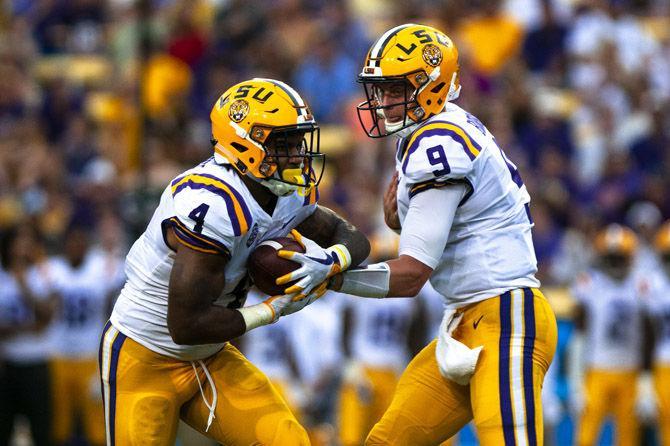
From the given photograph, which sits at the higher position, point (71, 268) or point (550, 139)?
point (550, 139)

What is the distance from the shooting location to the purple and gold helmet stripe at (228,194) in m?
4.49

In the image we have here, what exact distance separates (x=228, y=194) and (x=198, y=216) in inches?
5.9

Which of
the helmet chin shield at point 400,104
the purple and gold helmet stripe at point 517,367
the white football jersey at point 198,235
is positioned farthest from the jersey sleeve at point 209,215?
the purple and gold helmet stripe at point 517,367

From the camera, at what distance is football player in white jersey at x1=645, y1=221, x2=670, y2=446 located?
876 centimetres

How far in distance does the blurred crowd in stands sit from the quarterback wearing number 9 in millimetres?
4441

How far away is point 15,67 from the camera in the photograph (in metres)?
11.6

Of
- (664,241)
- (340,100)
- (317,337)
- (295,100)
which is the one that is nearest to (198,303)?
(295,100)

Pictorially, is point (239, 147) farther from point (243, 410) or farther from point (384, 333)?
point (384, 333)

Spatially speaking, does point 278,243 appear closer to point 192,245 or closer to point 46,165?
point 192,245

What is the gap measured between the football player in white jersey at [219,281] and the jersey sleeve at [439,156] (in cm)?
37

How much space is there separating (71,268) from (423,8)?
3.72 meters

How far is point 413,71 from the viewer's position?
481 cm

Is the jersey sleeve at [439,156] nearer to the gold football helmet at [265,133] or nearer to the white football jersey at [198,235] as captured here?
the gold football helmet at [265,133]

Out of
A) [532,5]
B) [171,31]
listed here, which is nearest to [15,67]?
[171,31]
